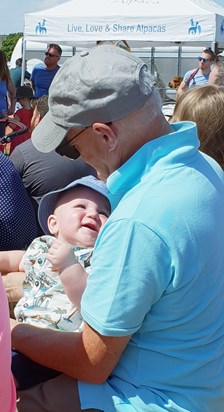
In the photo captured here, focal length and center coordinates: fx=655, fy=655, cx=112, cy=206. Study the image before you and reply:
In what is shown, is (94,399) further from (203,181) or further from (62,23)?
(62,23)

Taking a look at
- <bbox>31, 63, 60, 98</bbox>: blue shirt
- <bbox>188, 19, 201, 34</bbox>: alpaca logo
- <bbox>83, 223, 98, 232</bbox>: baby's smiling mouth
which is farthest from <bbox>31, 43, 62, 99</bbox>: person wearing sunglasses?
<bbox>83, 223, 98, 232</bbox>: baby's smiling mouth

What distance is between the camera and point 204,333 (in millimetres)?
1814

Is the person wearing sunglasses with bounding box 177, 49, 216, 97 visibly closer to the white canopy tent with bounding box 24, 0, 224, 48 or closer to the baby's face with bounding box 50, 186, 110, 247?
the white canopy tent with bounding box 24, 0, 224, 48

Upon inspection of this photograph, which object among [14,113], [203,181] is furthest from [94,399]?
[14,113]

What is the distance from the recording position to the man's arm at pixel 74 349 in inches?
69.6

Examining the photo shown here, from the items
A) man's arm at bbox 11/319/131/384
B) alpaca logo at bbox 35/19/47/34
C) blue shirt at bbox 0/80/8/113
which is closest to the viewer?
man's arm at bbox 11/319/131/384

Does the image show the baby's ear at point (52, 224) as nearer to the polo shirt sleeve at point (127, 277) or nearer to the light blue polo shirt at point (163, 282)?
the light blue polo shirt at point (163, 282)

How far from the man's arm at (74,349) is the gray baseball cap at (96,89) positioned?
23.1 inches

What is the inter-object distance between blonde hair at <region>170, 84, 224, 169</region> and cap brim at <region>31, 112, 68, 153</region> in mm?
929

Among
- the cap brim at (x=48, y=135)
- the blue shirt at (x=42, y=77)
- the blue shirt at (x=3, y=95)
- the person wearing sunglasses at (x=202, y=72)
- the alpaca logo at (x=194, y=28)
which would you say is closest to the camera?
the cap brim at (x=48, y=135)

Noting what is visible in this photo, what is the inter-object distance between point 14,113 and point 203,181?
26.1 ft

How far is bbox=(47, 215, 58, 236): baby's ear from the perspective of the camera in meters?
2.54

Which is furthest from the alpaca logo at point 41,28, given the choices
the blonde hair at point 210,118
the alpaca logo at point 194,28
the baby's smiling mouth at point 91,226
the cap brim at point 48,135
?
the cap brim at point 48,135

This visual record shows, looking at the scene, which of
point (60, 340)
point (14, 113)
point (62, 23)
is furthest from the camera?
point (62, 23)
